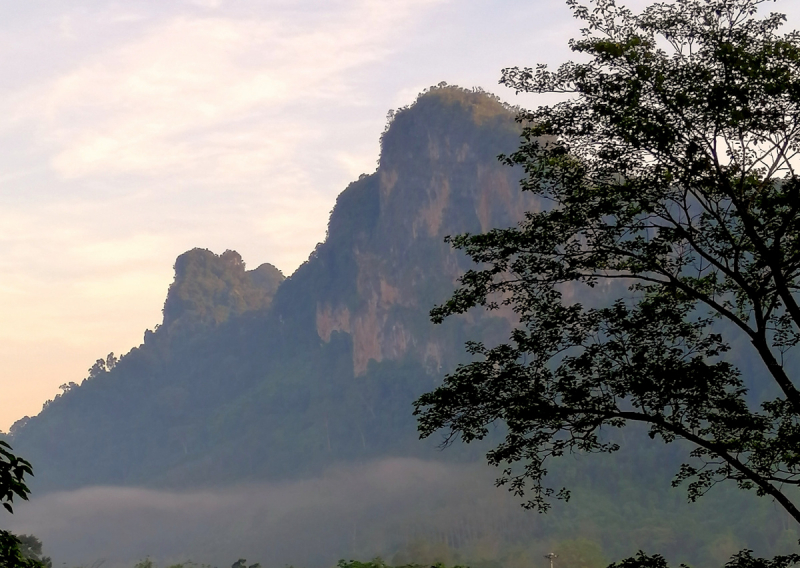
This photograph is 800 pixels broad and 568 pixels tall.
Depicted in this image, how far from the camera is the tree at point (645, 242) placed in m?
15.4

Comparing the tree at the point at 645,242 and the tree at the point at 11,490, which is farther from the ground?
the tree at the point at 645,242

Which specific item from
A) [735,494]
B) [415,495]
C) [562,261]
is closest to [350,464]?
[415,495]

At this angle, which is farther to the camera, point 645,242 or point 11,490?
point 645,242

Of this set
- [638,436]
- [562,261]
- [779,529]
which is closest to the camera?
[562,261]

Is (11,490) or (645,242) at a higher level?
(645,242)

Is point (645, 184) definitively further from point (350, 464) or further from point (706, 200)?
point (350, 464)

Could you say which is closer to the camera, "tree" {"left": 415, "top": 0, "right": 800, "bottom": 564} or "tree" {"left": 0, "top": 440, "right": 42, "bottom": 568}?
"tree" {"left": 0, "top": 440, "right": 42, "bottom": 568}

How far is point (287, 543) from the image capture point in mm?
168125

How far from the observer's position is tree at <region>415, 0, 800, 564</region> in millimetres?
15414

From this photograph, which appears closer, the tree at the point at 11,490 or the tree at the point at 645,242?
the tree at the point at 11,490

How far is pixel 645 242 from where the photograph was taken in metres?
16.4

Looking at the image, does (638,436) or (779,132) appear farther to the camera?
(638,436)

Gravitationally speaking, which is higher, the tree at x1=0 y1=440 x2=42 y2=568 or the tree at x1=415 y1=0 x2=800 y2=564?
the tree at x1=415 y1=0 x2=800 y2=564

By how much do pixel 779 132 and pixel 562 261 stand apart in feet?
11.5
